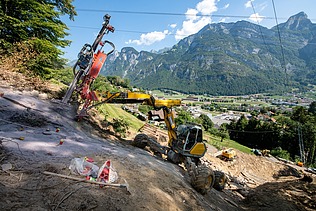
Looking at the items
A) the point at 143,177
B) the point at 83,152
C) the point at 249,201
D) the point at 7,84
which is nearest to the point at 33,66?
the point at 7,84

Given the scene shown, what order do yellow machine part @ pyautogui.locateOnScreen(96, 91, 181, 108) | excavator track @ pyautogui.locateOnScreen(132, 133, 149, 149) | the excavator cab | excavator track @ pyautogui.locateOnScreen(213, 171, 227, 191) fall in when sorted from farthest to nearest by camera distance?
excavator track @ pyautogui.locateOnScreen(132, 133, 149, 149), excavator track @ pyautogui.locateOnScreen(213, 171, 227, 191), the excavator cab, yellow machine part @ pyautogui.locateOnScreen(96, 91, 181, 108)

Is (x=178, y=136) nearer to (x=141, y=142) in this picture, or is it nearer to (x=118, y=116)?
(x=141, y=142)

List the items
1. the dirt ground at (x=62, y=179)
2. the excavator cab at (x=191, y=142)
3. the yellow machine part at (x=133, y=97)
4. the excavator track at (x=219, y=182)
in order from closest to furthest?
the dirt ground at (x=62, y=179) < the yellow machine part at (x=133, y=97) < the excavator cab at (x=191, y=142) < the excavator track at (x=219, y=182)

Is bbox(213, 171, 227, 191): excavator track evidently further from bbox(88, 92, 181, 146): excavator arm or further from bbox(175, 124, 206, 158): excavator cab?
bbox(88, 92, 181, 146): excavator arm

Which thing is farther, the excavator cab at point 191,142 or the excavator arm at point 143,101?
the excavator cab at point 191,142

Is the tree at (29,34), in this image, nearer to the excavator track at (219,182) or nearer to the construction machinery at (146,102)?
the construction machinery at (146,102)

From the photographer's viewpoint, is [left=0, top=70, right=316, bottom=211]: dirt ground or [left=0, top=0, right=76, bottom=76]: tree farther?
[left=0, top=0, right=76, bottom=76]: tree

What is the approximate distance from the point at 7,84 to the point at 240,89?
195 metres

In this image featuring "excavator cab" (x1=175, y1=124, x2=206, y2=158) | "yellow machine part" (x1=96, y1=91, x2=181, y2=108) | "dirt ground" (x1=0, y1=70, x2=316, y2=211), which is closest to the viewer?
"dirt ground" (x1=0, y1=70, x2=316, y2=211)

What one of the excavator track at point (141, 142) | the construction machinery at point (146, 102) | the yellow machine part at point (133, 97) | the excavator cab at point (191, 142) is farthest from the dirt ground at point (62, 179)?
the excavator cab at point (191, 142)

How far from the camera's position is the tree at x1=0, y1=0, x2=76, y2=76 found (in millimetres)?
9625

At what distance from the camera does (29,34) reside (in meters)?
10.7

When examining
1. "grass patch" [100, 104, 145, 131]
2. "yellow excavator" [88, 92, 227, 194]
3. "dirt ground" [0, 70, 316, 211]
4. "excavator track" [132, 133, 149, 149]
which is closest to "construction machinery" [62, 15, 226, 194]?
"yellow excavator" [88, 92, 227, 194]

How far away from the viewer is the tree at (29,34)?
31.6ft
